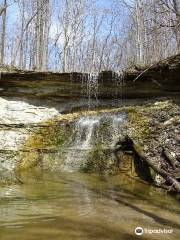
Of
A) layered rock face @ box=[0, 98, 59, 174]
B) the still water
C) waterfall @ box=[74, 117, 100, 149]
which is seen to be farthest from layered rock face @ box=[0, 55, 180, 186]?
the still water

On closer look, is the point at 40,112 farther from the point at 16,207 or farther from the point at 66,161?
the point at 16,207

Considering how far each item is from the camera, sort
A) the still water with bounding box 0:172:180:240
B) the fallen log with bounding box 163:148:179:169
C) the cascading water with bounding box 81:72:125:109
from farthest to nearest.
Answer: the cascading water with bounding box 81:72:125:109
the fallen log with bounding box 163:148:179:169
the still water with bounding box 0:172:180:240

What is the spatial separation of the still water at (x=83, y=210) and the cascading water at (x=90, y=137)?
6.83 ft

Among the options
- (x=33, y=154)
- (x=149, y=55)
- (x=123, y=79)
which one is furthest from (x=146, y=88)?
(x=149, y=55)

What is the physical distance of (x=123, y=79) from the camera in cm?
1265

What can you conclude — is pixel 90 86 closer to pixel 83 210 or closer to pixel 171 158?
pixel 171 158

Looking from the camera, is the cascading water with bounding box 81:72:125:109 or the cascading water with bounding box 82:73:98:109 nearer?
the cascading water with bounding box 81:72:125:109

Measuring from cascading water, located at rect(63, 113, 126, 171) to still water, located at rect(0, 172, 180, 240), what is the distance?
208cm

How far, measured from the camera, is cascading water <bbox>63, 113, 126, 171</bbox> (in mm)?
11859

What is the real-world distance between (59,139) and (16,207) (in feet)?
20.0

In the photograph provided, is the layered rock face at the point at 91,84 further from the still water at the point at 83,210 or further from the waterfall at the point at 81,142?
the still water at the point at 83,210

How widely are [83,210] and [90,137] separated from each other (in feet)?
19.3

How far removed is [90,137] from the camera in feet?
40.7

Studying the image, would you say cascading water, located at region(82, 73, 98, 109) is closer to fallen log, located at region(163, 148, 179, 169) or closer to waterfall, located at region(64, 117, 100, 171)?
waterfall, located at region(64, 117, 100, 171)
